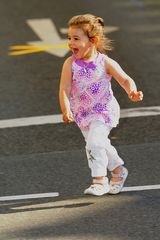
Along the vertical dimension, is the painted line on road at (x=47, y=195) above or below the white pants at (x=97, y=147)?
below

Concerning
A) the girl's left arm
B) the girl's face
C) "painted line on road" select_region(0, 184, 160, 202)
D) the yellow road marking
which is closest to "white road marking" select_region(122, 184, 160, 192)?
"painted line on road" select_region(0, 184, 160, 202)

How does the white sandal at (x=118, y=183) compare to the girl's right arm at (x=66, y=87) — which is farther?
the white sandal at (x=118, y=183)

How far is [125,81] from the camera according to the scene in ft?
23.5

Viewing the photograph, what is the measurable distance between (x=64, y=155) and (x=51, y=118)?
4.50 ft

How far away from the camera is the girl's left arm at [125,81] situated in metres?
7.04

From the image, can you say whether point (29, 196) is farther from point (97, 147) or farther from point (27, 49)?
point (27, 49)

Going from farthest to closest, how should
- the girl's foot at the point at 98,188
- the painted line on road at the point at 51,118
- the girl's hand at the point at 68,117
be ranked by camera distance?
1. the painted line on road at the point at 51,118
2. the girl's foot at the point at 98,188
3. the girl's hand at the point at 68,117

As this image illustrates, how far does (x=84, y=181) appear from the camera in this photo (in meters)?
7.75

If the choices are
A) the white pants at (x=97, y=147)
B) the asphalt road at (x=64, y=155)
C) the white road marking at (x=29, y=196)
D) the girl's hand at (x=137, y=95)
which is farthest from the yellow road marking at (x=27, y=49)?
the girl's hand at (x=137, y=95)

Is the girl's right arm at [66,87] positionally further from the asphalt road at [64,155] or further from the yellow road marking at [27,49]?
the yellow road marking at [27,49]

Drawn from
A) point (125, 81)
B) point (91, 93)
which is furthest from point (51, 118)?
point (125, 81)

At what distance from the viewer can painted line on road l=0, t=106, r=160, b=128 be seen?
382 inches

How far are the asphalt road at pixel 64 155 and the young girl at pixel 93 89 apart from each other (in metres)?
0.33

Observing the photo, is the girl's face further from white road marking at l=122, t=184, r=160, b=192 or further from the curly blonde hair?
Result: white road marking at l=122, t=184, r=160, b=192
